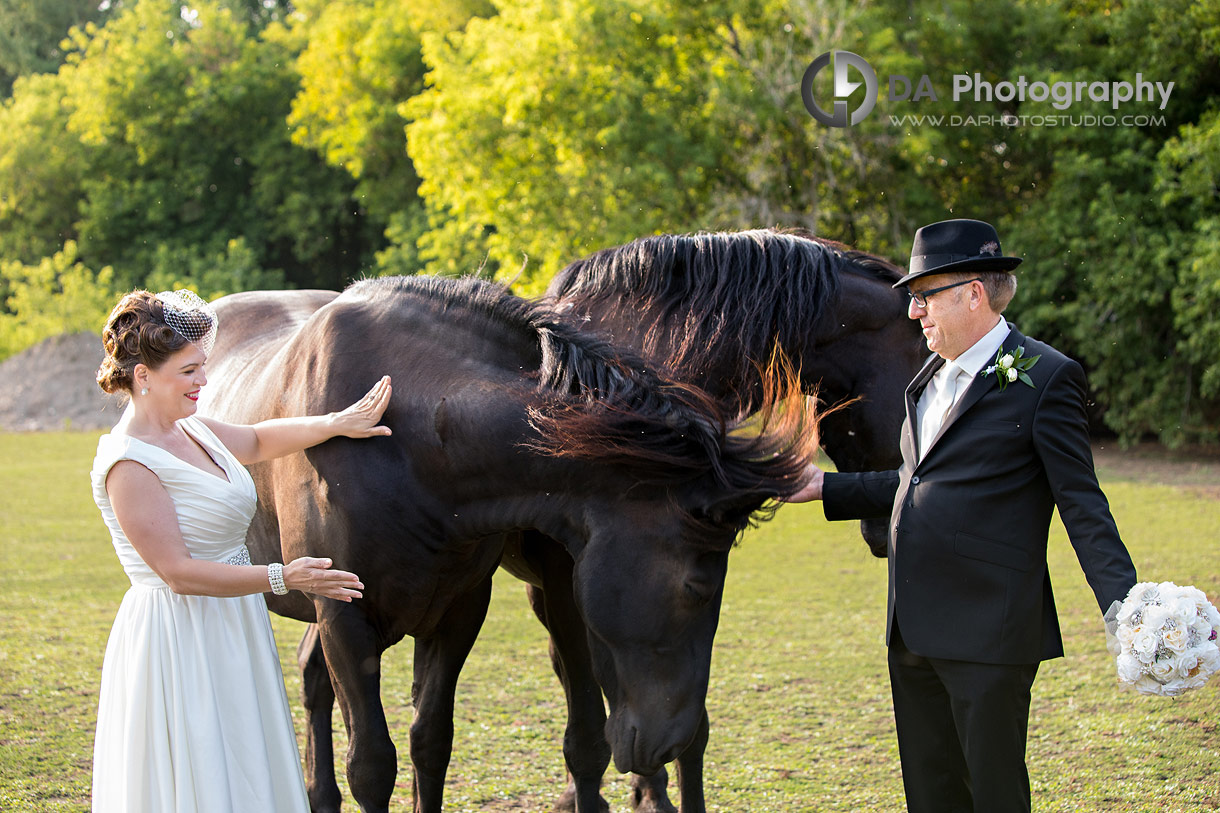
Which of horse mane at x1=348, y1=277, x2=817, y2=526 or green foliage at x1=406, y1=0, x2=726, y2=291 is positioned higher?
green foliage at x1=406, y1=0, x2=726, y2=291

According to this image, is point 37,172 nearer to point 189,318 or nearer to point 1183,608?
point 189,318

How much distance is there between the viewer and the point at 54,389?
76.6 feet

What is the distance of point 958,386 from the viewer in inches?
112

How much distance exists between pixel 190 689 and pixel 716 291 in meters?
2.11

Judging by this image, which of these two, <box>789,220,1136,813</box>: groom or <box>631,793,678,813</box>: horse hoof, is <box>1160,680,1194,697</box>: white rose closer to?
<box>789,220,1136,813</box>: groom

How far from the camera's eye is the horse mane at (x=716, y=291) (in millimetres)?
3615

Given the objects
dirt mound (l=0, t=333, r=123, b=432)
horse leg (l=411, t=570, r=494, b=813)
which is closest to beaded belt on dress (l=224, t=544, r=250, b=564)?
horse leg (l=411, t=570, r=494, b=813)

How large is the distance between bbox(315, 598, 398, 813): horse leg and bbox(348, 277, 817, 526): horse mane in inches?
33.0

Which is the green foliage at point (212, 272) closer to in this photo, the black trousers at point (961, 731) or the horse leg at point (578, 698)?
the horse leg at point (578, 698)

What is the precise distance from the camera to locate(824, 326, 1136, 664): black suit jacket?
259 cm

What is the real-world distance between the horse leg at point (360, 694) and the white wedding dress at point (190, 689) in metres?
0.22

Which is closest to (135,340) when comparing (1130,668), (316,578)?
(316,578)

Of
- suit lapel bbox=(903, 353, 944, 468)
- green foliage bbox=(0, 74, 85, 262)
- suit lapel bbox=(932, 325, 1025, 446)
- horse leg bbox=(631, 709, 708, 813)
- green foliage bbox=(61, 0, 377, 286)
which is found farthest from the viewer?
green foliage bbox=(61, 0, 377, 286)

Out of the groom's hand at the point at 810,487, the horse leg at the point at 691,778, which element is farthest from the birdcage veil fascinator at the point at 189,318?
the horse leg at the point at 691,778
